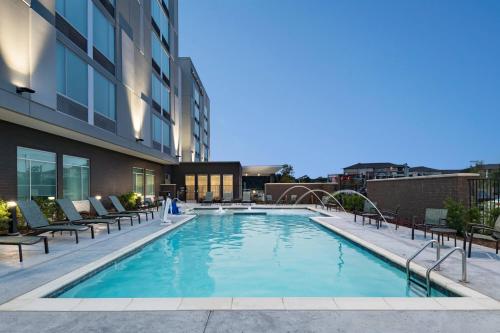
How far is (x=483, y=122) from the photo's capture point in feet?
462

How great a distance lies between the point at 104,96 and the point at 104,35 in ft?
9.81

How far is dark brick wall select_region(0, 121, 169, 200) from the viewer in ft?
39.4

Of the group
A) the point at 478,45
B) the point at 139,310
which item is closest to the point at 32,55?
the point at 139,310

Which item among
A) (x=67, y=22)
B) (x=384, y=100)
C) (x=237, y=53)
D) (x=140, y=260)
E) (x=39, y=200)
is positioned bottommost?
(x=140, y=260)

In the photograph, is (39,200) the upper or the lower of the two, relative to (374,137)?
lower

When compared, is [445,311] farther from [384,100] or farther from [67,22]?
[384,100]

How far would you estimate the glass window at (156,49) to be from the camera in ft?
83.6

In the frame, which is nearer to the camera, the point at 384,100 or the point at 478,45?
the point at 478,45

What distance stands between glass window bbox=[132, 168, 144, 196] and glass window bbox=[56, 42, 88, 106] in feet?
33.3

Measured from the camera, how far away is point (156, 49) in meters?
26.4

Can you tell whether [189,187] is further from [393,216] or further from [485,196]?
[485,196]

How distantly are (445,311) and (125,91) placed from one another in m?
19.1

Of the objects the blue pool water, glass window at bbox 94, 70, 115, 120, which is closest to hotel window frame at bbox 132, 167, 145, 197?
glass window at bbox 94, 70, 115, 120

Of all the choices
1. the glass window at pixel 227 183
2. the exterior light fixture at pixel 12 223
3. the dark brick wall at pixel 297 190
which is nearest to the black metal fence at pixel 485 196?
the exterior light fixture at pixel 12 223
